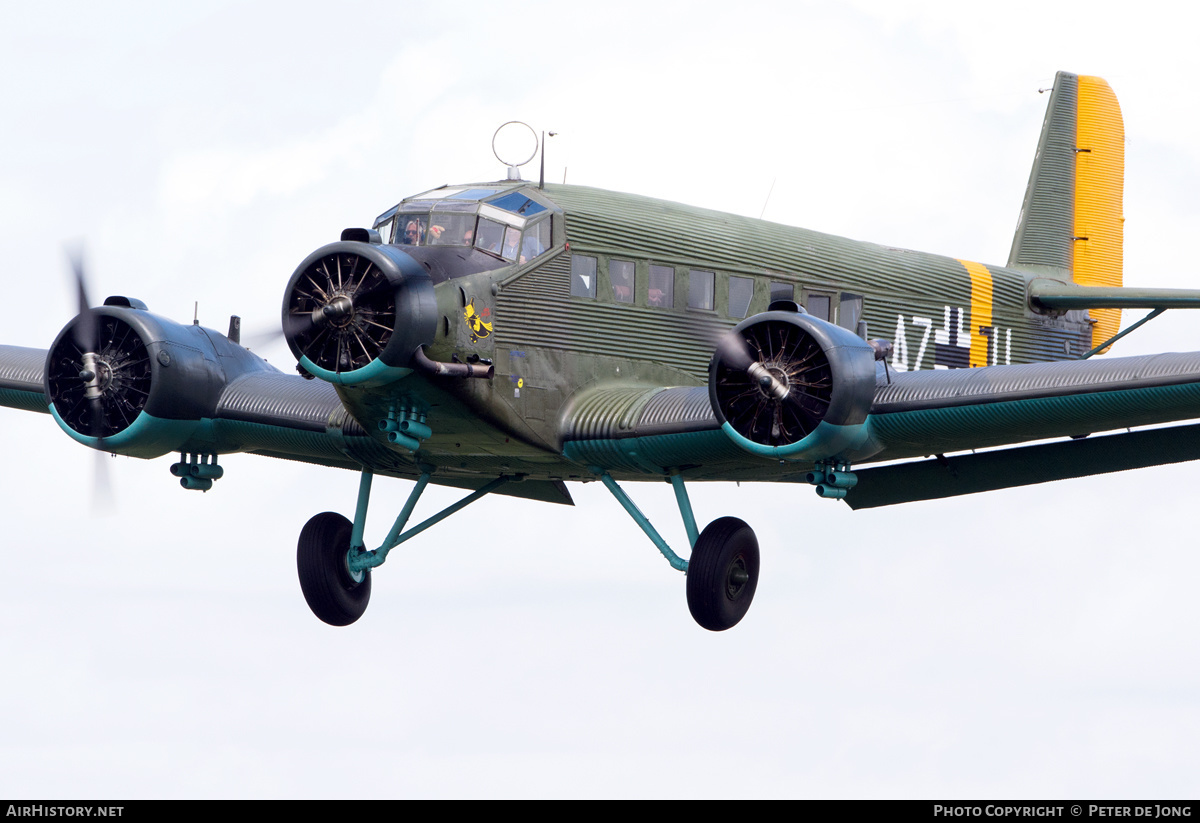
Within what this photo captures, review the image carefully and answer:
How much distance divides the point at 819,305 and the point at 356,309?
21.8 feet

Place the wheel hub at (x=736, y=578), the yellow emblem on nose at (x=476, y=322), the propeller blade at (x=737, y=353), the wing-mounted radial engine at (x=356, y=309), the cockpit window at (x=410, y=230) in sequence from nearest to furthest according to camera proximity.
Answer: the wing-mounted radial engine at (x=356, y=309) → the propeller blade at (x=737, y=353) → the yellow emblem on nose at (x=476, y=322) → the cockpit window at (x=410, y=230) → the wheel hub at (x=736, y=578)

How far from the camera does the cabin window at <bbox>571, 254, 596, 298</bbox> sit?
64.3 ft

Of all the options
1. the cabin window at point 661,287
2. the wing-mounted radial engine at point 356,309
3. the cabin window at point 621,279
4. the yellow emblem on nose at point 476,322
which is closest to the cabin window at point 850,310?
the cabin window at point 661,287

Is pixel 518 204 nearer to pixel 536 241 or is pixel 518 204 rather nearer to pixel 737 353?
pixel 536 241

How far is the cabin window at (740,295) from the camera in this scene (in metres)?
20.9

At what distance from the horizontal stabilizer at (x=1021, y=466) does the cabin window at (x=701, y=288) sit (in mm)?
2598

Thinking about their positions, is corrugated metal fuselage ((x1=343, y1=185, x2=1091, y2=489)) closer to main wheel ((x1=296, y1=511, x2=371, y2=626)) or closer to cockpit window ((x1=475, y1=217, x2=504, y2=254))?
cockpit window ((x1=475, y1=217, x2=504, y2=254))

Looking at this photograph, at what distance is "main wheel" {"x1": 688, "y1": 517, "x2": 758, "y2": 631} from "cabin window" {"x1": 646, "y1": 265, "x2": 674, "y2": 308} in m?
2.41

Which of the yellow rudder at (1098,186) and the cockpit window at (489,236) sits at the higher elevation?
the yellow rudder at (1098,186)

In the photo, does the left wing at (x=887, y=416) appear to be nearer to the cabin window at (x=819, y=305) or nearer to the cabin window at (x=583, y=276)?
the cabin window at (x=583, y=276)

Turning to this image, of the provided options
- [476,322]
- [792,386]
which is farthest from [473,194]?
[792,386]

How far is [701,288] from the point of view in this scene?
20.6 metres

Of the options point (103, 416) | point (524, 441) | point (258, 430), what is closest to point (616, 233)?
point (524, 441)

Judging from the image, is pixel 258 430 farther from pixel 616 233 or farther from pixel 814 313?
pixel 814 313
